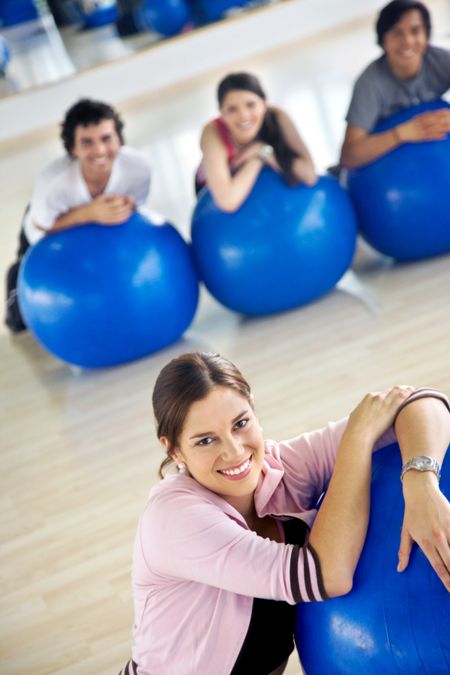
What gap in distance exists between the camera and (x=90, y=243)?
11.7 ft

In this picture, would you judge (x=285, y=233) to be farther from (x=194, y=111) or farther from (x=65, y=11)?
(x=65, y=11)

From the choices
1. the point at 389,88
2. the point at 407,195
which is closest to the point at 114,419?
the point at 407,195

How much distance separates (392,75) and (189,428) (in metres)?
2.57

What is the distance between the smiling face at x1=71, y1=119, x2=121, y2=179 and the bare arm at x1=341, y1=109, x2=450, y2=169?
0.88 meters

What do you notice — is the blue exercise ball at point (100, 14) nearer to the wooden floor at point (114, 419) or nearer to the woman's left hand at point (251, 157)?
the wooden floor at point (114, 419)

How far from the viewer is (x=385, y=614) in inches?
57.9

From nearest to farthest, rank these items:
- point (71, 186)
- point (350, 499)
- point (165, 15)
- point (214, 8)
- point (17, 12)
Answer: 1. point (350, 499)
2. point (71, 186)
3. point (165, 15)
4. point (214, 8)
5. point (17, 12)

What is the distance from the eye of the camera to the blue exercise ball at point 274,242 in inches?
142

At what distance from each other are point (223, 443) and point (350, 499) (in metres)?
0.21

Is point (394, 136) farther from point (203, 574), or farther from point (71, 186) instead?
point (203, 574)

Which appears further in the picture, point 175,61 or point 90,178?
point 175,61

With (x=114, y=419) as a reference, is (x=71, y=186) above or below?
above

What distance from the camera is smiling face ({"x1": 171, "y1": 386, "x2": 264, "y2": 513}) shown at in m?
1.59

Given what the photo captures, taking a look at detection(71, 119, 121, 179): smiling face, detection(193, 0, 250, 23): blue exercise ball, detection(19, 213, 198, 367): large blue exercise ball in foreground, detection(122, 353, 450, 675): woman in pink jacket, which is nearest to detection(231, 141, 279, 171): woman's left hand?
detection(19, 213, 198, 367): large blue exercise ball in foreground
